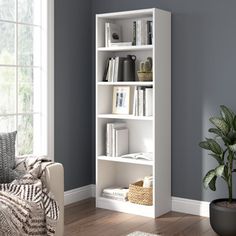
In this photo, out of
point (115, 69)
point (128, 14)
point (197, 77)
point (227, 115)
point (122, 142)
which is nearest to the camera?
point (227, 115)

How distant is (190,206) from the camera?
4.63 m

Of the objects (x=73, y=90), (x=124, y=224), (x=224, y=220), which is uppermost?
(x=73, y=90)

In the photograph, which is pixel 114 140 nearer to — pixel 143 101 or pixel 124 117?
pixel 124 117

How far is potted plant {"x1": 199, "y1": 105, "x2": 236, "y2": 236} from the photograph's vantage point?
3.91 meters

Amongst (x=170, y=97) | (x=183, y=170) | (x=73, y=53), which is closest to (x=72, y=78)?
(x=73, y=53)

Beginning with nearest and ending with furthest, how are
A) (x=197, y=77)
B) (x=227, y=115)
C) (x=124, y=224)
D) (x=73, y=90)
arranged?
(x=227, y=115) → (x=124, y=224) → (x=197, y=77) → (x=73, y=90)

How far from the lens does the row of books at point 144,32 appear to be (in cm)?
460

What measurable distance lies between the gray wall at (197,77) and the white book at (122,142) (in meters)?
0.50

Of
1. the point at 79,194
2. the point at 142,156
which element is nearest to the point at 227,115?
the point at 142,156

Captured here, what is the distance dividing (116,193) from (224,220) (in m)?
1.25

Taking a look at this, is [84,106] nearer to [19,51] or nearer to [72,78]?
[72,78]

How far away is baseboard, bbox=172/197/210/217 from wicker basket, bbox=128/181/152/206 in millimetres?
285

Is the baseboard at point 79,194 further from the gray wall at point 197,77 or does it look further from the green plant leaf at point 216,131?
the green plant leaf at point 216,131

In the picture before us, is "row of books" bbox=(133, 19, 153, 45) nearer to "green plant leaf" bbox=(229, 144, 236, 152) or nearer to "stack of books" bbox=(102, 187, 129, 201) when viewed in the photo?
"green plant leaf" bbox=(229, 144, 236, 152)
